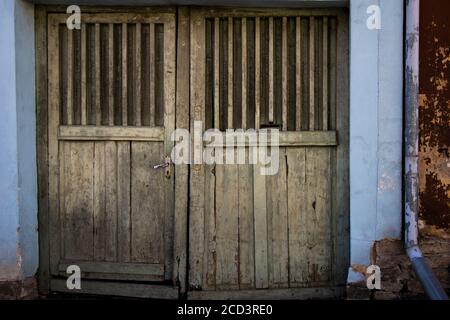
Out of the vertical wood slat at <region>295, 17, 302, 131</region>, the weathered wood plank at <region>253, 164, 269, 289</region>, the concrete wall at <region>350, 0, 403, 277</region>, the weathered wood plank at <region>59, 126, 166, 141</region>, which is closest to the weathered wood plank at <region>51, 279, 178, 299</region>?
the weathered wood plank at <region>253, 164, 269, 289</region>

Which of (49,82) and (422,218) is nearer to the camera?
(422,218)

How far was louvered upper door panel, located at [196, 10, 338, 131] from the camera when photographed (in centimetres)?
436

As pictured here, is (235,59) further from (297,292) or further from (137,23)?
(297,292)

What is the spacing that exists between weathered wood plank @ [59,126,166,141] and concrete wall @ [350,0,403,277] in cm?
147

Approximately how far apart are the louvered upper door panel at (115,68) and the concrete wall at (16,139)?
0.27 metres

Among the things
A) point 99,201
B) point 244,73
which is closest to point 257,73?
point 244,73

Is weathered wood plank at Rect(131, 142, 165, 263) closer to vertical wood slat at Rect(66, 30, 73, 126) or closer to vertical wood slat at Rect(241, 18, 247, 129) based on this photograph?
vertical wood slat at Rect(66, 30, 73, 126)

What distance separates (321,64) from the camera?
4375 mm

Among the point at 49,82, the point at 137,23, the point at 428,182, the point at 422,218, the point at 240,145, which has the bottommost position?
the point at 422,218

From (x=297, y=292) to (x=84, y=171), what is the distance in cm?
189

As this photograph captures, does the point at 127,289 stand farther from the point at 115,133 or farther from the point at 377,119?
the point at 377,119

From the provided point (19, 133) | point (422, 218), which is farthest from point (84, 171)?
point (422, 218)

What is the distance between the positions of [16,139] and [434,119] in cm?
303

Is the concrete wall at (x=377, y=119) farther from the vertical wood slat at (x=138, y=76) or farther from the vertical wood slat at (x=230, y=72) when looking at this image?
the vertical wood slat at (x=138, y=76)
